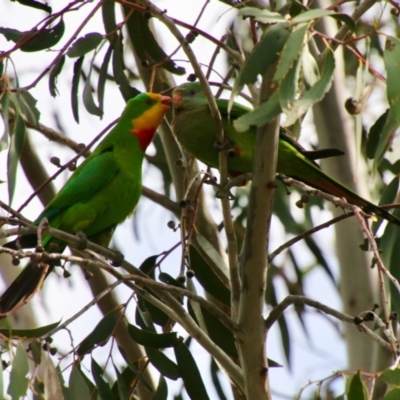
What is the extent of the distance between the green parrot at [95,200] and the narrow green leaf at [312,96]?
1.59 m

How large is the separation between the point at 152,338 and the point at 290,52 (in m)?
1.21

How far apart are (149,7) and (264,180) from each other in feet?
2.12

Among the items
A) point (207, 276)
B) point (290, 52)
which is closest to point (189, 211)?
point (207, 276)

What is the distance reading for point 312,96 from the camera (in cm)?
169

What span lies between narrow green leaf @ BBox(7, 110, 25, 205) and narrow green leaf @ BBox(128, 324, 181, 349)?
0.64 meters

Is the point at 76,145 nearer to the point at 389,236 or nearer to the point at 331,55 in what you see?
the point at 389,236

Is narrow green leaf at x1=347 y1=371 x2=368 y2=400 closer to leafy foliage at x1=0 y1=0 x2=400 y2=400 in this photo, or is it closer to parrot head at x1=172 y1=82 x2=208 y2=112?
leafy foliage at x1=0 y1=0 x2=400 y2=400

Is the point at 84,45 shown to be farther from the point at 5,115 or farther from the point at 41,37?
the point at 5,115

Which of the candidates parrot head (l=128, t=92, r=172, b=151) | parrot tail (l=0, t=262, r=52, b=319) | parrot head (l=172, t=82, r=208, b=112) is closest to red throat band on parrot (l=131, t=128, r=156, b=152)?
parrot head (l=128, t=92, r=172, b=151)

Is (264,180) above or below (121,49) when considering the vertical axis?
below

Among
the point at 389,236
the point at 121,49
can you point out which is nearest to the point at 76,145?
the point at 121,49

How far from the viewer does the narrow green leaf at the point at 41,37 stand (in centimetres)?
283

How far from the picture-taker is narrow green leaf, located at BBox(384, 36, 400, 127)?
1.75 m

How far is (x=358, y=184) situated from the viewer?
3.38m
